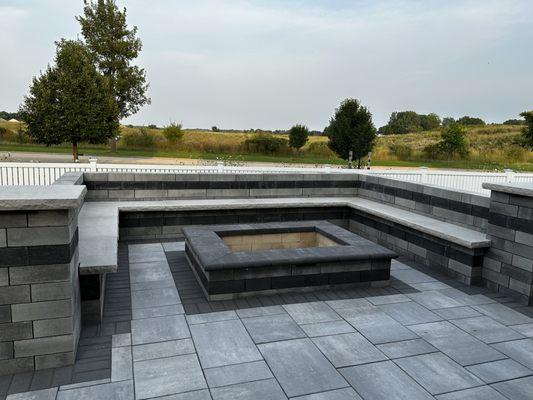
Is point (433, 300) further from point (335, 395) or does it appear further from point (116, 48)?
point (116, 48)

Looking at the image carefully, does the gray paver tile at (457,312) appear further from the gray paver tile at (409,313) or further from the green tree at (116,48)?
the green tree at (116,48)

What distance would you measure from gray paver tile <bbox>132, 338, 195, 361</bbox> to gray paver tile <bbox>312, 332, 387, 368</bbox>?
3.86 ft

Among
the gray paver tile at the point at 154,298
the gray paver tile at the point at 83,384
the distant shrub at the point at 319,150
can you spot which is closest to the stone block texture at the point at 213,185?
the gray paver tile at the point at 154,298

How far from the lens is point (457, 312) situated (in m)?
4.63

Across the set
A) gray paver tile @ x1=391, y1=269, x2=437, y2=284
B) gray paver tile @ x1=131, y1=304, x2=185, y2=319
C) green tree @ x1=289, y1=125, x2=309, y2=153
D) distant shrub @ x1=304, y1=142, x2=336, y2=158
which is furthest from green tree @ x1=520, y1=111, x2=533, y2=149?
gray paver tile @ x1=131, y1=304, x2=185, y2=319

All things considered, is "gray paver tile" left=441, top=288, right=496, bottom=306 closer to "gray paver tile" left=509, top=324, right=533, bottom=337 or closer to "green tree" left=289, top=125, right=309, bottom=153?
"gray paver tile" left=509, top=324, right=533, bottom=337

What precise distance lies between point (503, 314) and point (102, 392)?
4175 millimetres

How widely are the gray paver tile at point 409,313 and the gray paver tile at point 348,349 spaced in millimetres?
701

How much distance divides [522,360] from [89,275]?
404 cm

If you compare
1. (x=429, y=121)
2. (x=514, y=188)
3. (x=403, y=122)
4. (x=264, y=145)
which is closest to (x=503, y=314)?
(x=514, y=188)

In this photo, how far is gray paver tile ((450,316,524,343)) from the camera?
13.2ft

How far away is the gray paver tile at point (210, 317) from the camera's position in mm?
4207

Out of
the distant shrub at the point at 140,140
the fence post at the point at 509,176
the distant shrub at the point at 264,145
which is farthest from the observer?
the distant shrub at the point at 264,145

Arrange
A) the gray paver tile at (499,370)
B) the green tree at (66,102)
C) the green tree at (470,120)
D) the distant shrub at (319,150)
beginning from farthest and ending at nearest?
the green tree at (470,120) → the distant shrub at (319,150) → the green tree at (66,102) → the gray paver tile at (499,370)
